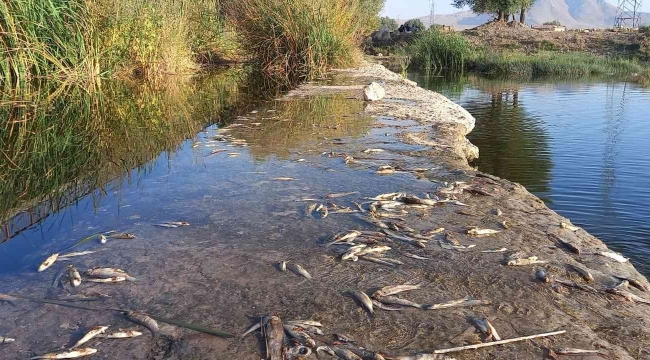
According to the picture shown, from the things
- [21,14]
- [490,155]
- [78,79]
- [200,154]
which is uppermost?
[21,14]

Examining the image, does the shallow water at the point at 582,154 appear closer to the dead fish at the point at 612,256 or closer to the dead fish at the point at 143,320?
the dead fish at the point at 612,256

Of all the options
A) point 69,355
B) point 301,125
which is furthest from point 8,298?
point 301,125

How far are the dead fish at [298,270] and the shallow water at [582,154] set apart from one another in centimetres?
246

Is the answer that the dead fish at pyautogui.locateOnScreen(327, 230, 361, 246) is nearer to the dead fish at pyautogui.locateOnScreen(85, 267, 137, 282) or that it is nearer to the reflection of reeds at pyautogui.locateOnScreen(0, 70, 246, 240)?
the dead fish at pyautogui.locateOnScreen(85, 267, 137, 282)

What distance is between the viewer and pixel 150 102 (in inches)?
373

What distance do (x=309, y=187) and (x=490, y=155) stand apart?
12.7 ft

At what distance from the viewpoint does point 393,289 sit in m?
2.51

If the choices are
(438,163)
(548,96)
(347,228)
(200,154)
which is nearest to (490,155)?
(438,163)

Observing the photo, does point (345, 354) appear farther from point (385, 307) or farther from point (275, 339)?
point (385, 307)

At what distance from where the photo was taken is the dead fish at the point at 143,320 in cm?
222

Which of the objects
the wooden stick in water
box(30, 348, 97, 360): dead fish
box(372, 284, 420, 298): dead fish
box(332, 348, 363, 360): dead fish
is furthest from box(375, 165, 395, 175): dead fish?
box(30, 348, 97, 360): dead fish

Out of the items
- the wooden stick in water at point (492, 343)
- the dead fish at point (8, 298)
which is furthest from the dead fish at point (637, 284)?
the dead fish at point (8, 298)

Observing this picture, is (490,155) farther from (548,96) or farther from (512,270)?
(548,96)

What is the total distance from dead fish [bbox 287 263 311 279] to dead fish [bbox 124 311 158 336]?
28.4 inches
